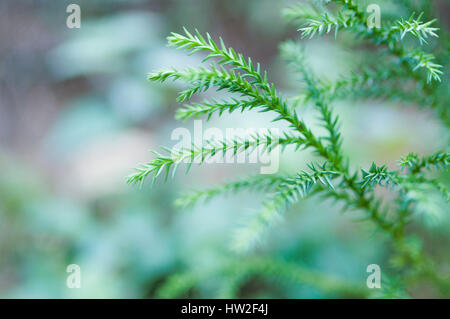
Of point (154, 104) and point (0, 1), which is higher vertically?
point (0, 1)

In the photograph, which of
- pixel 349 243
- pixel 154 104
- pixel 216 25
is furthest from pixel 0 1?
pixel 349 243

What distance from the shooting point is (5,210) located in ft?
5.48

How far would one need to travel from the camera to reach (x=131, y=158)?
2.16m

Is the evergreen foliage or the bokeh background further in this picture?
the bokeh background

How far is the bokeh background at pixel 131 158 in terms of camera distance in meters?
1.38

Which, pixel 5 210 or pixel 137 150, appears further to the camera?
pixel 137 150

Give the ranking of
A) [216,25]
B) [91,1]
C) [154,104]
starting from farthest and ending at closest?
[216,25]
[91,1]
[154,104]

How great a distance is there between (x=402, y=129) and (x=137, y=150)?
4.98 ft

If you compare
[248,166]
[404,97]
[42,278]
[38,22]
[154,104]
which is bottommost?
[42,278]

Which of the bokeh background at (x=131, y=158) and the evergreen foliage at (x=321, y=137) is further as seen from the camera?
the bokeh background at (x=131, y=158)

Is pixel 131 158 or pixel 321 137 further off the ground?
pixel 131 158

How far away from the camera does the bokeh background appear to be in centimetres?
138

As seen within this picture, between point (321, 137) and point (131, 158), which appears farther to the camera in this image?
point (131, 158)
